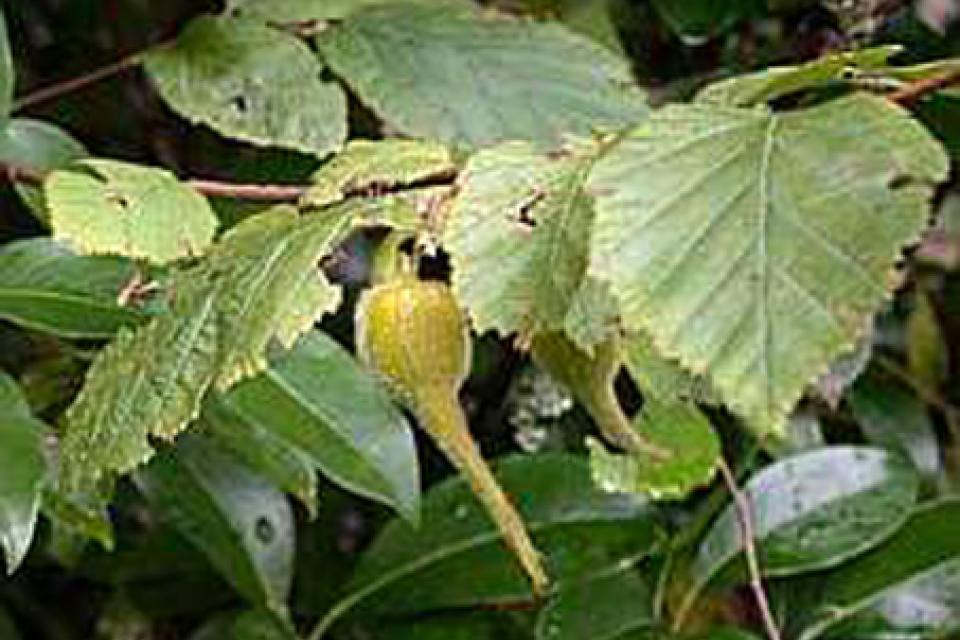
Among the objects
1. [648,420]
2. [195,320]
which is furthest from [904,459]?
[195,320]

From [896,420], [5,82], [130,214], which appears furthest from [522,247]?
[896,420]

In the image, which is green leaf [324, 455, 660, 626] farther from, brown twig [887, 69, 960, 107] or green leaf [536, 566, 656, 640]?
brown twig [887, 69, 960, 107]

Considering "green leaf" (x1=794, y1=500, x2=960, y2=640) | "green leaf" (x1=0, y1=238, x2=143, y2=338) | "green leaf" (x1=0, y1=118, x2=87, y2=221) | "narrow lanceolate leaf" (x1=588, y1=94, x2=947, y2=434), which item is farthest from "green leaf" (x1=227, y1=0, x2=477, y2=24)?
"narrow lanceolate leaf" (x1=588, y1=94, x2=947, y2=434)

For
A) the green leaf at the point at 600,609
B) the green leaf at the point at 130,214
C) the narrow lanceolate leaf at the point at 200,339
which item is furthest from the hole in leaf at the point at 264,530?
the narrow lanceolate leaf at the point at 200,339

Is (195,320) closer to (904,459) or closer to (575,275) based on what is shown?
(575,275)

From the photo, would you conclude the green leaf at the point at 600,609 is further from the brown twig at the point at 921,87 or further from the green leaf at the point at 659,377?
the brown twig at the point at 921,87

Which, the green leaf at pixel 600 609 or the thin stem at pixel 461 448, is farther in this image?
the green leaf at pixel 600 609

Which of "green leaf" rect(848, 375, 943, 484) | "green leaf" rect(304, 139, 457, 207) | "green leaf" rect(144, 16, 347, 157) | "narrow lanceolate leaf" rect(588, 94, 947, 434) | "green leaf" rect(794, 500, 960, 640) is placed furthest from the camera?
"green leaf" rect(848, 375, 943, 484)
